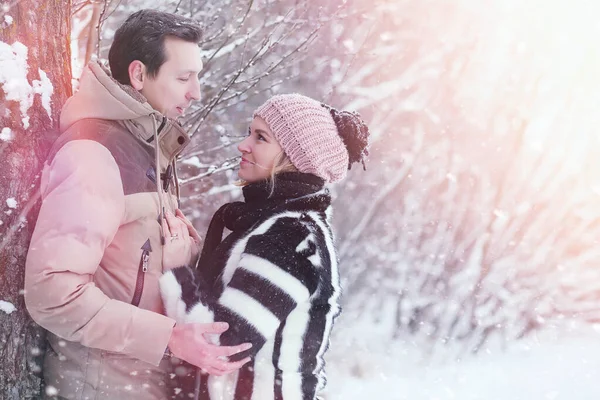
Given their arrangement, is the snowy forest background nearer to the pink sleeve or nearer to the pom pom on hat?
the pom pom on hat

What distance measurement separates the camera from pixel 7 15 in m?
2.37

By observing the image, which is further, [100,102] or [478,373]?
[478,373]

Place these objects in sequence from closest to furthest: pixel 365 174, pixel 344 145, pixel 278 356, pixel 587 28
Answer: pixel 278 356 < pixel 344 145 < pixel 587 28 < pixel 365 174

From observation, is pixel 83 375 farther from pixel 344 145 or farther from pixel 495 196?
pixel 495 196

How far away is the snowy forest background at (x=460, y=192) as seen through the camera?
10328 millimetres

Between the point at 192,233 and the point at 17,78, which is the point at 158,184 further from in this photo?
the point at 17,78

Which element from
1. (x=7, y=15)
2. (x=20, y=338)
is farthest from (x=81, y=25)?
(x=20, y=338)

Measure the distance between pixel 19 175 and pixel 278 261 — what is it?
108cm

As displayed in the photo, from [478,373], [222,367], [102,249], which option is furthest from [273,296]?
[478,373]

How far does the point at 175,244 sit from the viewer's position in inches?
97.9

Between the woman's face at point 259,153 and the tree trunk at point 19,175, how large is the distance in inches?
37.5

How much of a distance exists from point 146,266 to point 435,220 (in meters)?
10.8

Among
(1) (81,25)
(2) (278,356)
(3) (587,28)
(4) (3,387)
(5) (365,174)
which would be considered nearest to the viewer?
(4) (3,387)

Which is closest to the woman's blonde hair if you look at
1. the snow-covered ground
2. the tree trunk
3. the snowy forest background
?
the tree trunk
